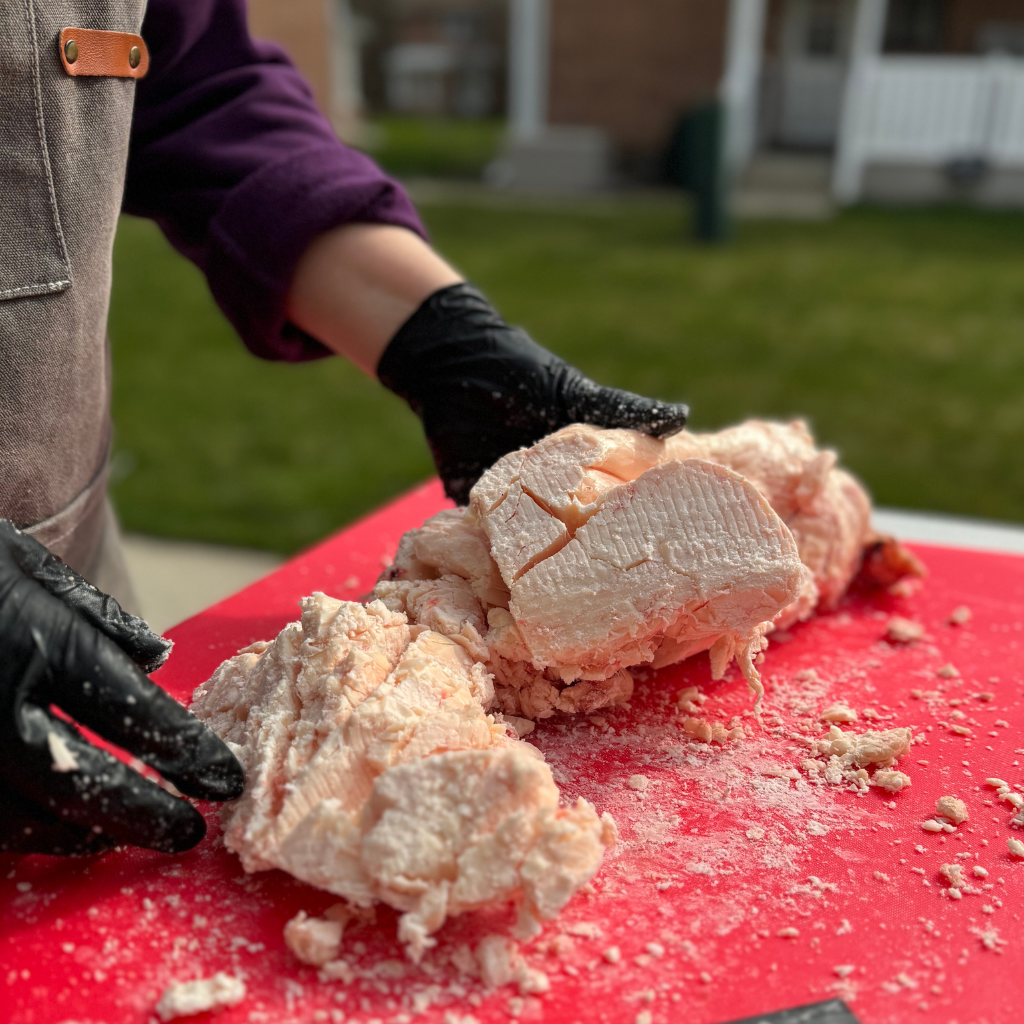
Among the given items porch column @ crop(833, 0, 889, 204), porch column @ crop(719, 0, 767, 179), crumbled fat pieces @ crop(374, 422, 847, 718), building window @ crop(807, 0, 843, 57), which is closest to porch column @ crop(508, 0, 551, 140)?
porch column @ crop(719, 0, 767, 179)

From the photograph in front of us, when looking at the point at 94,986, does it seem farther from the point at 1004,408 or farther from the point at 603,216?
the point at 603,216

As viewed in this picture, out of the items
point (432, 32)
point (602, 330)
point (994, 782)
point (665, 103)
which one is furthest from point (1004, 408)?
point (432, 32)

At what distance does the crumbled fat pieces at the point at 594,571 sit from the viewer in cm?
118

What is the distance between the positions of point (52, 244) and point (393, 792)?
84 cm

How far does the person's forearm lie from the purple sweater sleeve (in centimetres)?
3

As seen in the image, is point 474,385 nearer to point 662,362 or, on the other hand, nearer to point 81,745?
point 81,745

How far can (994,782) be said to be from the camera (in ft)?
3.90

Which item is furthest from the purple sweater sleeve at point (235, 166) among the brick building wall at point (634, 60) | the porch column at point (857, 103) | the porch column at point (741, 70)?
the brick building wall at point (634, 60)

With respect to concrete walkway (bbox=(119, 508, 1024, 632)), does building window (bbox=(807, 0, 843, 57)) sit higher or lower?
higher

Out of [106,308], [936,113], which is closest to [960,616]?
[106,308]

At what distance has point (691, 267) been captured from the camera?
313 inches

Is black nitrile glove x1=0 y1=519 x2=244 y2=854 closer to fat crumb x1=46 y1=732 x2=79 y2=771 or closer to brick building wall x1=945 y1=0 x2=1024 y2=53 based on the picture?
fat crumb x1=46 y1=732 x2=79 y2=771

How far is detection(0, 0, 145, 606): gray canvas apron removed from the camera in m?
1.21

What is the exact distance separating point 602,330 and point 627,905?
5.89 m
